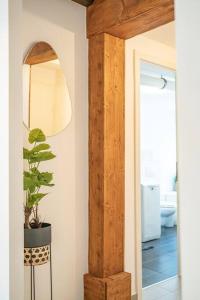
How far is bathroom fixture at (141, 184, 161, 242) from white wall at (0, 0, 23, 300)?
337 cm

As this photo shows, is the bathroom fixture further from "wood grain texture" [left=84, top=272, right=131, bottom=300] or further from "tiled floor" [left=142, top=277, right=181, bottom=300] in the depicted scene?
"wood grain texture" [left=84, top=272, right=131, bottom=300]

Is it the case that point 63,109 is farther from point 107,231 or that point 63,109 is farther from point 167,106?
point 167,106

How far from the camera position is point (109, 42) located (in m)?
2.45

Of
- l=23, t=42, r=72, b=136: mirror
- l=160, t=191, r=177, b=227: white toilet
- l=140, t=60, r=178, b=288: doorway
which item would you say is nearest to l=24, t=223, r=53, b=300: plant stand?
l=23, t=42, r=72, b=136: mirror

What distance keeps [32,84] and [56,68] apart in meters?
0.25

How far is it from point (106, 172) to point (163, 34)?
152cm

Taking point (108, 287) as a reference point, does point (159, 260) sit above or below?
below

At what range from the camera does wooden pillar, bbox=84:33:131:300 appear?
2.40 m

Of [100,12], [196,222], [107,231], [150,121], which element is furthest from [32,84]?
[150,121]

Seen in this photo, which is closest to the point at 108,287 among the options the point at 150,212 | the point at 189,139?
the point at 189,139

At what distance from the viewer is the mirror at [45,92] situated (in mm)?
2229

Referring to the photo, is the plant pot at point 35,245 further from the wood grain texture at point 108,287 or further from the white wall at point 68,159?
the wood grain texture at point 108,287

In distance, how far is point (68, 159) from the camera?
8.02 feet

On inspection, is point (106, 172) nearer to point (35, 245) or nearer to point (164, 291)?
point (35, 245)
